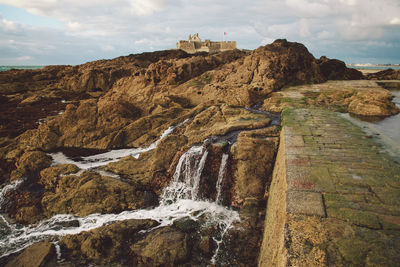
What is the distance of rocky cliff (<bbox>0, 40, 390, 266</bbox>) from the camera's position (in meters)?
5.52

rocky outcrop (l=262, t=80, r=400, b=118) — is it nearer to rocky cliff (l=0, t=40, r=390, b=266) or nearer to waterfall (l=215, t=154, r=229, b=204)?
rocky cliff (l=0, t=40, r=390, b=266)

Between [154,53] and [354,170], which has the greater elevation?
[154,53]

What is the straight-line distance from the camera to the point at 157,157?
8.66 m

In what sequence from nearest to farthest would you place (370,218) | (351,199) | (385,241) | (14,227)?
1. (385,241)
2. (370,218)
3. (351,199)
4. (14,227)

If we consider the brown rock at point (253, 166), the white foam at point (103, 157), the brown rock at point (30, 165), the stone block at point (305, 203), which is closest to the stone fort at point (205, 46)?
the white foam at point (103, 157)

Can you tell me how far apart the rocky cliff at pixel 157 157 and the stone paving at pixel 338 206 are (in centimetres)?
207

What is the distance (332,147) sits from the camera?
5.28 m

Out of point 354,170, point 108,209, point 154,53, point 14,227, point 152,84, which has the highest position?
point 154,53

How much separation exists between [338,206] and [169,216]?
4769mm

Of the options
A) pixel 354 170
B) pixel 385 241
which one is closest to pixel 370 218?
pixel 385 241

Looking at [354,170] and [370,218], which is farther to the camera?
[354,170]

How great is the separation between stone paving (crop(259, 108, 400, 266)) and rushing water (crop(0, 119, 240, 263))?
2.72 meters

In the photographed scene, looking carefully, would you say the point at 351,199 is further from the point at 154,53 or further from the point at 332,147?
the point at 154,53

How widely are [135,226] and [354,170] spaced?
546 centimetres
